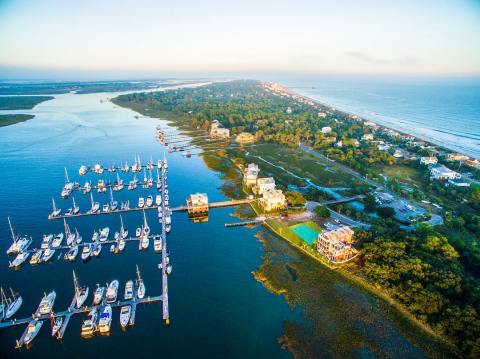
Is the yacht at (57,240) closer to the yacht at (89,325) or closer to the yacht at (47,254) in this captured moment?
the yacht at (47,254)

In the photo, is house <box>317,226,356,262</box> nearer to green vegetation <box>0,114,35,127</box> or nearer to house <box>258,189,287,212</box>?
house <box>258,189,287,212</box>

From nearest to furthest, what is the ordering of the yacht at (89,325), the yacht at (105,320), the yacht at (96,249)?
1. the yacht at (89,325)
2. the yacht at (105,320)
3. the yacht at (96,249)

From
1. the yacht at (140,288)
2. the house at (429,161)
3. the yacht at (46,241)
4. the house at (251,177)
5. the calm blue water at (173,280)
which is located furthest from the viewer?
the house at (429,161)

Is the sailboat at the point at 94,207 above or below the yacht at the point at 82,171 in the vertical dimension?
below

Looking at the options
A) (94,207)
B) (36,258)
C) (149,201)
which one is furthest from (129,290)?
(94,207)

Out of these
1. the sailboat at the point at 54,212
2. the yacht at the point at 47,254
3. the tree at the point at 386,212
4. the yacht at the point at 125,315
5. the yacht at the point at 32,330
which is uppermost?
the sailboat at the point at 54,212

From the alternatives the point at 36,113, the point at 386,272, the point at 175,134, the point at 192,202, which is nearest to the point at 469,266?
the point at 386,272

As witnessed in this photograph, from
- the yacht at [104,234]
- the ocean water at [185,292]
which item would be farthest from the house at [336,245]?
the yacht at [104,234]

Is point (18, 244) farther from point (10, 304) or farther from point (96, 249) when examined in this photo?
point (10, 304)
